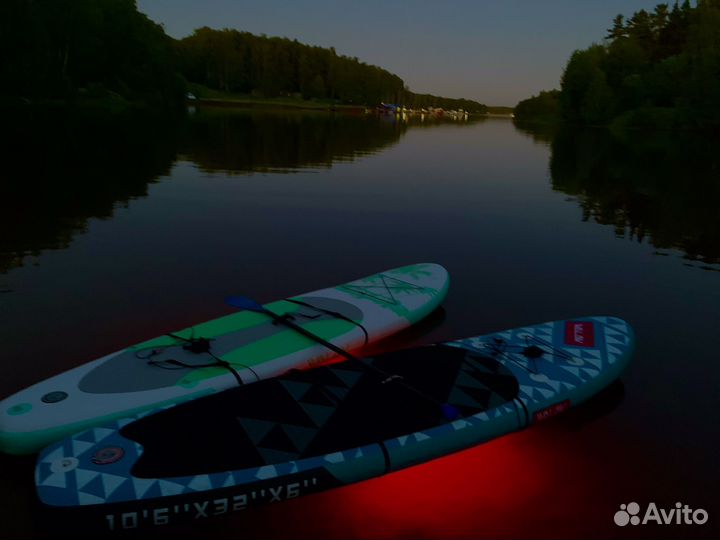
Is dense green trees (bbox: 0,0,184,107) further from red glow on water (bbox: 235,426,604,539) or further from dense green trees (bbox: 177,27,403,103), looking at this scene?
red glow on water (bbox: 235,426,604,539)

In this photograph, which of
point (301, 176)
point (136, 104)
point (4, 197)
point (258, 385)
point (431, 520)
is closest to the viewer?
point (431, 520)

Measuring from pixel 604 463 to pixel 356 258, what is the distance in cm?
762

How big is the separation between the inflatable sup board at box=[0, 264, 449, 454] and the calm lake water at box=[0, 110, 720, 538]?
51cm

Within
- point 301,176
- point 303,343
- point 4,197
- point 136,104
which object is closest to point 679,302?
point 303,343

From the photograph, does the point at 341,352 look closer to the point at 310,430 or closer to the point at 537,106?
the point at 310,430

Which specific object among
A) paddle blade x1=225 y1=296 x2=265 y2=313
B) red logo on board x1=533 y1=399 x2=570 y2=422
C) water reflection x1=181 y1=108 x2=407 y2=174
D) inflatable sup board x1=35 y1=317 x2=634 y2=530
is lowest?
red logo on board x1=533 y1=399 x2=570 y2=422

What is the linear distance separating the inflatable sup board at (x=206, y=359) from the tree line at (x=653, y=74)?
76169 mm

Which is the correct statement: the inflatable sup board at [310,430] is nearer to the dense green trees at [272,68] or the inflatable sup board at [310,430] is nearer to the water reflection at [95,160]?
the water reflection at [95,160]

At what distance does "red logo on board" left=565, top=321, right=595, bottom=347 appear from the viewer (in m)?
7.48

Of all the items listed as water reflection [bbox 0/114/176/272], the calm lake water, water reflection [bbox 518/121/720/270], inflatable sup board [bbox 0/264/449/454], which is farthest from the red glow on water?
water reflection [bbox 518/121/720/270]

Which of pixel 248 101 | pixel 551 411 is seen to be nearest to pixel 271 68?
pixel 248 101

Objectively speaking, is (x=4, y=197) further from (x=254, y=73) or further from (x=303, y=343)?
(x=254, y=73)

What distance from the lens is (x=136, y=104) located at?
66.8 meters

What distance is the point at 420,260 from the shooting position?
1286 cm
